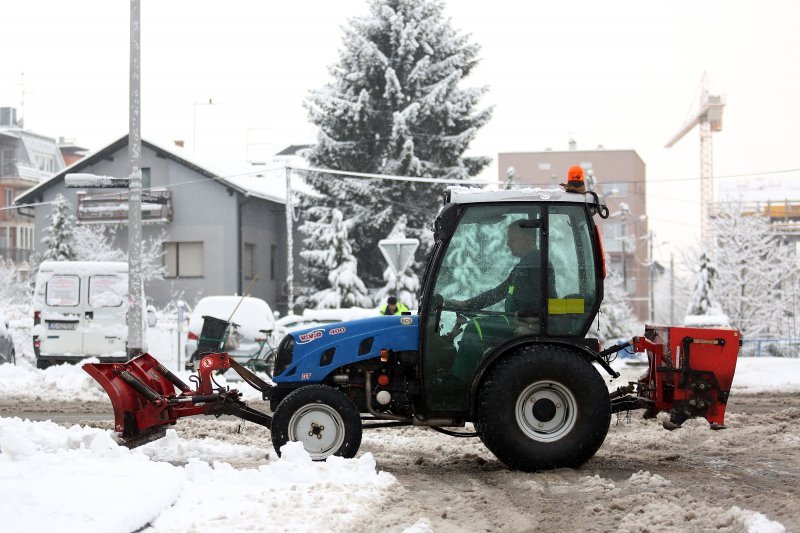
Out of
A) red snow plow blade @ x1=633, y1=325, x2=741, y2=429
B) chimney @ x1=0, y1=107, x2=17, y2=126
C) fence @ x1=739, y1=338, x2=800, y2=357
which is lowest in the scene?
fence @ x1=739, y1=338, x2=800, y2=357

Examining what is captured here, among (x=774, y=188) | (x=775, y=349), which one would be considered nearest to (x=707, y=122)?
(x=774, y=188)

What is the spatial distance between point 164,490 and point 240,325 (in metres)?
14.5

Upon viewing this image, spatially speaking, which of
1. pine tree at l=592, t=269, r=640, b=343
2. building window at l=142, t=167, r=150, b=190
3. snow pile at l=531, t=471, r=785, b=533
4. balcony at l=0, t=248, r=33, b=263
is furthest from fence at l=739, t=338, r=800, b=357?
balcony at l=0, t=248, r=33, b=263

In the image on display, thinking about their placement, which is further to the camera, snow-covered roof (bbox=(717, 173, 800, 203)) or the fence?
snow-covered roof (bbox=(717, 173, 800, 203))

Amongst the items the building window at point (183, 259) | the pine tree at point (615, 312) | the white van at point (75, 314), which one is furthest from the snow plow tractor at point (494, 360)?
the building window at point (183, 259)

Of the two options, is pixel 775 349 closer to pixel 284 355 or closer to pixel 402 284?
pixel 402 284

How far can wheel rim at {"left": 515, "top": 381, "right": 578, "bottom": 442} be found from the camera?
8.45 metres

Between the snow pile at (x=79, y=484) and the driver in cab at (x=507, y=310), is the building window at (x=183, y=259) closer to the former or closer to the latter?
the snow pile at (x=79, y=484)

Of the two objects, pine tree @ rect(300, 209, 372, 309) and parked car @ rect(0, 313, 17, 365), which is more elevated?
pine tree @ rect(300, 209, 372, 309)

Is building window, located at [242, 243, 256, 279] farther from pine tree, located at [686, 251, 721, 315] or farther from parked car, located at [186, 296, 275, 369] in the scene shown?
parked car, located at [186, 296, 275, 369]

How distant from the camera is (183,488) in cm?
716

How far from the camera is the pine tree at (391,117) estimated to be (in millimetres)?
38312

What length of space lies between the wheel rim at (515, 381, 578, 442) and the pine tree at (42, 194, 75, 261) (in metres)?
36.2

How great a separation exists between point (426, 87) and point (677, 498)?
33.1 metres
